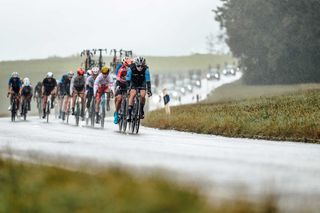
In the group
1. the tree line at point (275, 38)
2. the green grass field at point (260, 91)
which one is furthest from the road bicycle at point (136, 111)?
the tree line at point (275, 38)

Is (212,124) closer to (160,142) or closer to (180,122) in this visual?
(180,122)

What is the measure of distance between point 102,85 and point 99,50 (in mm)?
14952

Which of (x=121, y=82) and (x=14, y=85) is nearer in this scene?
(x=121, y=82)

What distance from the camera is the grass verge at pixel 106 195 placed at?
7.58 meters

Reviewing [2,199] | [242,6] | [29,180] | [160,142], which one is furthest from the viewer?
[242,6]

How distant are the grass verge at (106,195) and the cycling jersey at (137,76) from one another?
15.4 meters

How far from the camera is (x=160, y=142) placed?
22453 mm

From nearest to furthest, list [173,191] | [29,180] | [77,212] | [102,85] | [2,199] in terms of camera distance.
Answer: [77,212] → [173,191] → [2,199] → [29,180] → [102,85]

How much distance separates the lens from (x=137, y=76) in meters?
26.5

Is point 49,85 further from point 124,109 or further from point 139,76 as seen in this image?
point 139,76

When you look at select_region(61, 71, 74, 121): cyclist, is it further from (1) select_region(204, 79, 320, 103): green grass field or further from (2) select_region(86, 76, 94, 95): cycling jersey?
(1) select_region(204, 79, 320, 103): green grass field

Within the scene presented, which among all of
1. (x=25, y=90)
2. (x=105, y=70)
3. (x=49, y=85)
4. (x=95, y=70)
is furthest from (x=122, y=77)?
(x=25, y=90)

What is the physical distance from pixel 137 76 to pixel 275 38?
65.1m

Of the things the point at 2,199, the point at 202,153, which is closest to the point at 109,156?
the point at 202,153
